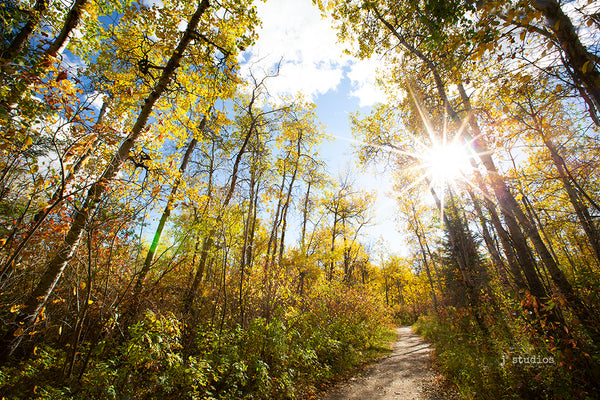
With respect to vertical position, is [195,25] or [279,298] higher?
[195,25]

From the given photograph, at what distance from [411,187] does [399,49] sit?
694cm

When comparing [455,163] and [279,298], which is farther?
[455,163]

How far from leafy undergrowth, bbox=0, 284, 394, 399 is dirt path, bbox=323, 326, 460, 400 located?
0.53 meters

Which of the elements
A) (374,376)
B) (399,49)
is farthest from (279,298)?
(399,49)

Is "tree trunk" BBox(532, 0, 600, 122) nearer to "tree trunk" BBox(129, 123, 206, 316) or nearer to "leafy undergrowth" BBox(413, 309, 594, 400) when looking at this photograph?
"leafy undergrowth" BBox(413, 309, 594, 400)

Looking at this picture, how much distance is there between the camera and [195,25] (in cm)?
485

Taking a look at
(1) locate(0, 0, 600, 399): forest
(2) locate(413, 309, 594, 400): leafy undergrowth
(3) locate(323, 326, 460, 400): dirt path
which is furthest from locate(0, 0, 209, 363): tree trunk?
(2) locate(413, 309, 594, 400): leafy undergrowth

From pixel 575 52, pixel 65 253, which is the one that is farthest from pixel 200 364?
pixel 575 52

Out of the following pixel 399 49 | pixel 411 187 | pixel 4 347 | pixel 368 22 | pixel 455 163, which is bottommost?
pixel 4 347

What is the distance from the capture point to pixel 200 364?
3.65m

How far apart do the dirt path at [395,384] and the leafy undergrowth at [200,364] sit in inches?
21.0

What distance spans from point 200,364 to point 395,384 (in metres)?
5.07

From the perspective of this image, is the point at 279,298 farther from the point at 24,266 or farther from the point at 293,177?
the point at 293,177

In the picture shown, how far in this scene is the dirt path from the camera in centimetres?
498
